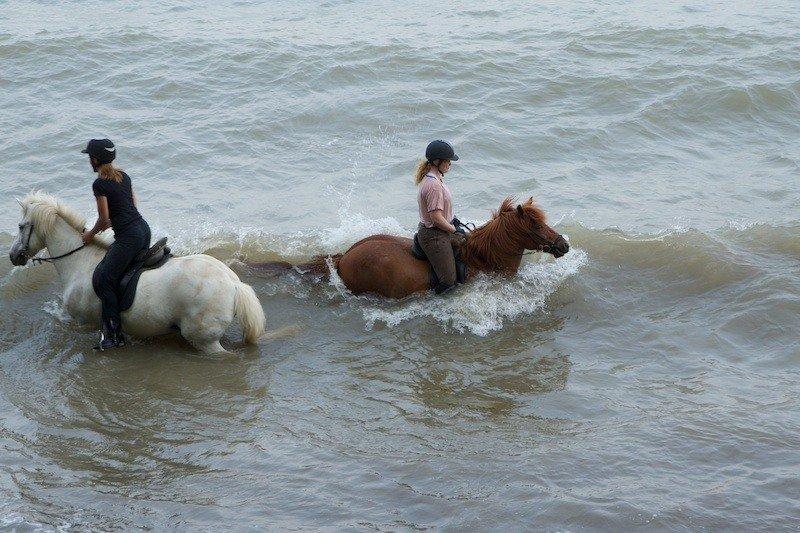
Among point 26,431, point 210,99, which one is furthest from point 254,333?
point 210,99

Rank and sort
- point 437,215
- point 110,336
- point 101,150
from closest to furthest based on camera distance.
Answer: point 101,150
point 110,336
point 437,215

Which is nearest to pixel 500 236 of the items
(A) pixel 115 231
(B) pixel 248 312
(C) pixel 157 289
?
(B) pixel 248 312

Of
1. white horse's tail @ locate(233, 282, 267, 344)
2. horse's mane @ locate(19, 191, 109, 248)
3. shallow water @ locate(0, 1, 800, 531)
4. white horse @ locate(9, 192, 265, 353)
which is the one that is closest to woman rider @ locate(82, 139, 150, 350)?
white horse @ locate(9, 192, 265, 353)

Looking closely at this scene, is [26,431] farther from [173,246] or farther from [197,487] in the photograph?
[173,246]

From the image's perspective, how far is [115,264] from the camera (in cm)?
769

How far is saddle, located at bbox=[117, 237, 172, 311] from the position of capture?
25.5ft

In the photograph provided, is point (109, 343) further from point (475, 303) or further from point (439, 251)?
point (475, 303)

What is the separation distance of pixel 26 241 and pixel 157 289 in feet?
5.22

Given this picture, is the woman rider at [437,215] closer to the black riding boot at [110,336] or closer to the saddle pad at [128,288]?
the saddle pad at [128,288]

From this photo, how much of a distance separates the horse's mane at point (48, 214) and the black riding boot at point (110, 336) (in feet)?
2.96

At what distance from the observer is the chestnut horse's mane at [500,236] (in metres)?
8.98

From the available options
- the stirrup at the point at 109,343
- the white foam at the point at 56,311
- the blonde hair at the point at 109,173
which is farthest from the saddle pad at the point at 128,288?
the white foam at the point at 56,311

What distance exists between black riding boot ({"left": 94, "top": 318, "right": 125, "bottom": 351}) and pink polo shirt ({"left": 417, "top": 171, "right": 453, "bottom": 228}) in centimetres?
337

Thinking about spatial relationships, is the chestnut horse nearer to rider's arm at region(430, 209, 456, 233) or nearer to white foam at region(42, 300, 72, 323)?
rider's arm at region(430, 209, 456, 233)
